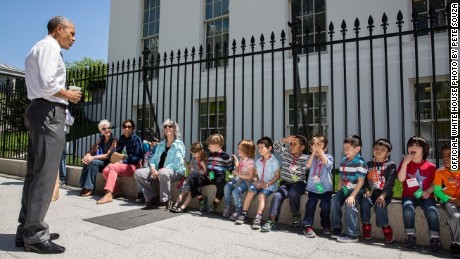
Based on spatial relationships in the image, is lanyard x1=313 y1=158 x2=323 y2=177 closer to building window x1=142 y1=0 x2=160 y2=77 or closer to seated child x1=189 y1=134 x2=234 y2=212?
seated child x1=189 y1=134 x2=234 y2=212

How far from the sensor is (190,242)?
314cm

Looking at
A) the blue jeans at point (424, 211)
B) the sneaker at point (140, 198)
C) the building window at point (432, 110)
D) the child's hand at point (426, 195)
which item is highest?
the building window at point (432, 110)

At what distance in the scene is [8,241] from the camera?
3.02 metres

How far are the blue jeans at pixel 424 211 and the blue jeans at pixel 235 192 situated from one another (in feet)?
6.31

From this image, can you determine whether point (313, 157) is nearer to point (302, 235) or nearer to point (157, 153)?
point (302, 235)

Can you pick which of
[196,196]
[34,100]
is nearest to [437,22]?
[196,196]

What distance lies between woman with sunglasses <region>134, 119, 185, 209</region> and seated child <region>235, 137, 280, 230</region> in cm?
133

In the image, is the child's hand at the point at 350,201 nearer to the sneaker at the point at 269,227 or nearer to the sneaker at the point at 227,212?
the sneaker at the point at 269,227

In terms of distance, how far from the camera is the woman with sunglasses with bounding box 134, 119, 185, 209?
4.69 m

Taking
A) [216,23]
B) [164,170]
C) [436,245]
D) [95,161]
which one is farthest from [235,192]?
[216,23]

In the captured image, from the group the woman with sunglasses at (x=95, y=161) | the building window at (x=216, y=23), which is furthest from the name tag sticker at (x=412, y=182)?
the building window at (x=216, y=23)

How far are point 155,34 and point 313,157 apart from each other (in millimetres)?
10420

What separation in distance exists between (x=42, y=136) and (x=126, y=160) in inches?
115

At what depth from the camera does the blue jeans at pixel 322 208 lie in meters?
3.54
